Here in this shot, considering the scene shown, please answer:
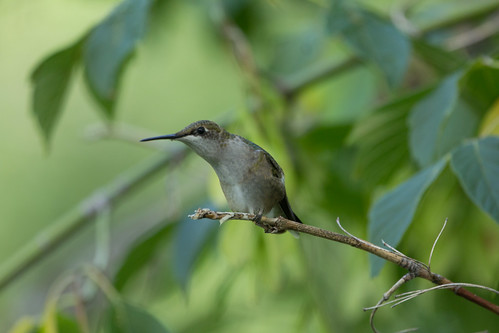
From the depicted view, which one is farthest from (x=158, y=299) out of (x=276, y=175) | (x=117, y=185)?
(x=276, y=175)

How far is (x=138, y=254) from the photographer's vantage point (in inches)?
73.0

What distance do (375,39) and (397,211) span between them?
0.54 m

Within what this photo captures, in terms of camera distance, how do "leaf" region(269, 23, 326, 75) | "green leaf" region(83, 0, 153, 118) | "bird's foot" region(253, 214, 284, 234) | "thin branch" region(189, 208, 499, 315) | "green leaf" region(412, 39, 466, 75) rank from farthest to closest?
1. "leaf" region(269, 23, 326, 75)
2. "green leaf" region(412, 39, 466, 75)
3. "green leaf" region(83, 0, 153, 118)
4. "bird's foot" region(253, 214, 284, 234)
5. "thin branch" region(189, 208, 499, 315)

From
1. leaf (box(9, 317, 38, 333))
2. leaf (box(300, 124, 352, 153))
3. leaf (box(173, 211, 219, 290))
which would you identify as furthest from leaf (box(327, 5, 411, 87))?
leaf (box(9, 317, 38, 333))

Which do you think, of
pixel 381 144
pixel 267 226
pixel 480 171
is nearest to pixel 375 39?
pixel 381 144

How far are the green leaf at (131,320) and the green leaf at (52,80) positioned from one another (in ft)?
1.66

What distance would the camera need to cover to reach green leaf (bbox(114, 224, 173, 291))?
1850 mm

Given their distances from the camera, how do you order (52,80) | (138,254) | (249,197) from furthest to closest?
(138,254)
(52,80)
(249,197)

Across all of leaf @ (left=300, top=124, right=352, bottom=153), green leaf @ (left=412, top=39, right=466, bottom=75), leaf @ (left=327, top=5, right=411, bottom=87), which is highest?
leaf @ (left=327, top=5, right=411, bottom=87)

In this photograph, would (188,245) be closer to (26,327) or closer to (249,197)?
(26,327)

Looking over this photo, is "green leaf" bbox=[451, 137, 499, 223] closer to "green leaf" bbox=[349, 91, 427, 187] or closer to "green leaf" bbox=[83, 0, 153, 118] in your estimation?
"green leaf" bbox=[349, 91, 427, 187]

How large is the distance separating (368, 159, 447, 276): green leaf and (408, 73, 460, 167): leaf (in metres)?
0.13

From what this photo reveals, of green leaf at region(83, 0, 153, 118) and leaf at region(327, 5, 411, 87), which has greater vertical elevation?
green leaf at region(83, 0, 153, 118)

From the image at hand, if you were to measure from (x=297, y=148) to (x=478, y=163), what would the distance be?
0.70 m
